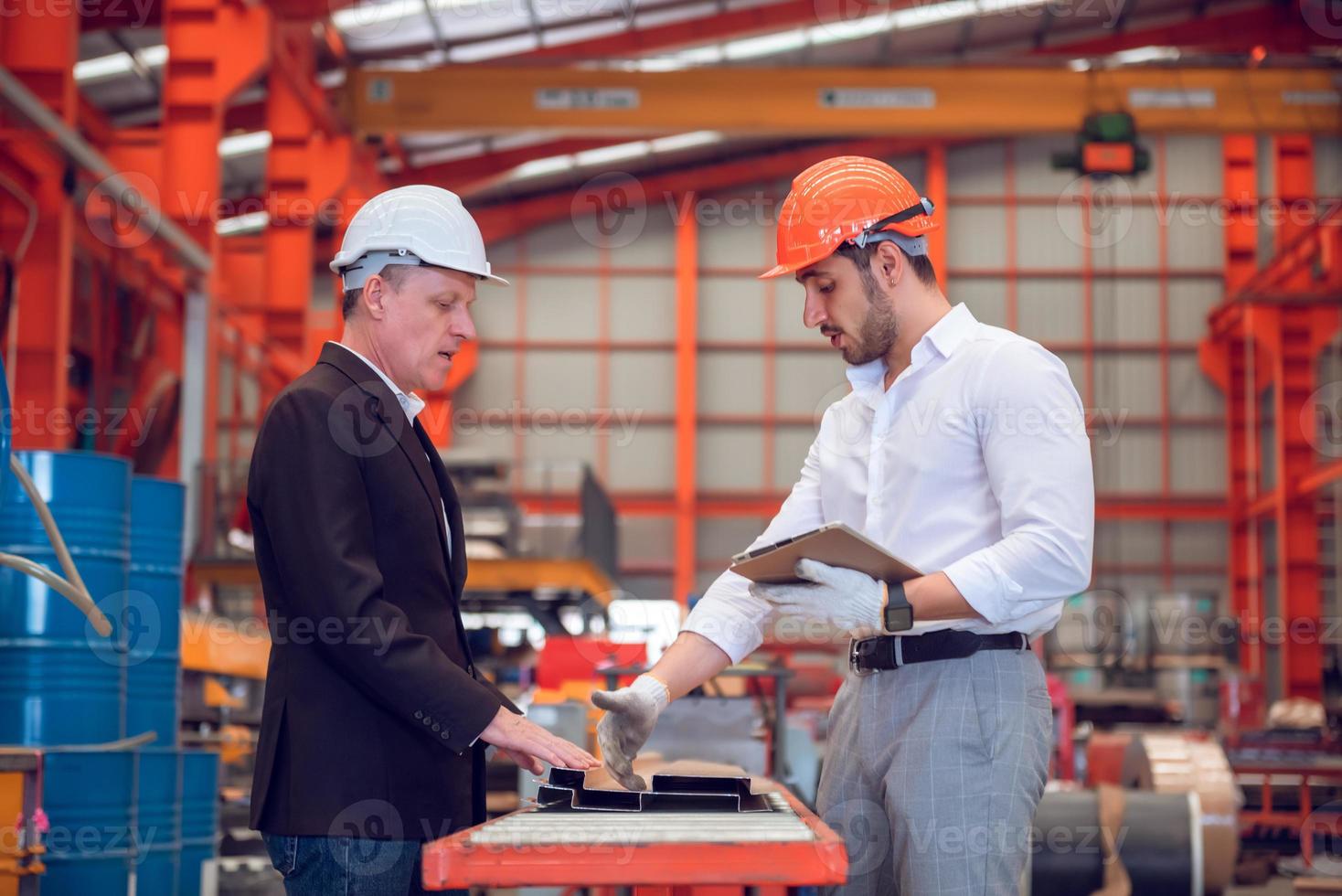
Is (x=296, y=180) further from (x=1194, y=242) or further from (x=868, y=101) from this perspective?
(x=1194, y=242)

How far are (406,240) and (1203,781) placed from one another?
7.17m

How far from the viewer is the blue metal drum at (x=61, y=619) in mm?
4594

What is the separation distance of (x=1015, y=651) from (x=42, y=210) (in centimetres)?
909

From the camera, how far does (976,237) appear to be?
2403 cm

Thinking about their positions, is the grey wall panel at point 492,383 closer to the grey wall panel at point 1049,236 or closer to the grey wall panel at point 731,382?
the grey wall panel at point 731,382

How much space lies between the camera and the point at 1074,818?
24.0 ft

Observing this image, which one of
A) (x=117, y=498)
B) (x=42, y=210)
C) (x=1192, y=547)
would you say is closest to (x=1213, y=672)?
(x=1192, y=547)

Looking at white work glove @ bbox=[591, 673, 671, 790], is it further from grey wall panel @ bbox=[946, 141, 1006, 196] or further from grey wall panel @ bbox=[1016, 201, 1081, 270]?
grey wall panel @ bbox=[946, 141, 1006, 196]

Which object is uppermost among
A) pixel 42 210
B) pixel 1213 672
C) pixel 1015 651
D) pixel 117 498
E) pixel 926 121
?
pixel 926 121

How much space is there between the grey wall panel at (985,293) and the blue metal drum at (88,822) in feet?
65.8

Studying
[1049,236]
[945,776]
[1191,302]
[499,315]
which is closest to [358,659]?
[945,776]

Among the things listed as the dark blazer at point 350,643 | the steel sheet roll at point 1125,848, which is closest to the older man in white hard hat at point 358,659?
the dark blazer at point 350,643

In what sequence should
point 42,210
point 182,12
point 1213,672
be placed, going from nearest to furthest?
1. point 42,210
2. point 182,12
3. point 1213,672

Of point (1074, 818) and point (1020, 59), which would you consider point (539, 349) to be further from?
point (1074, 818)
